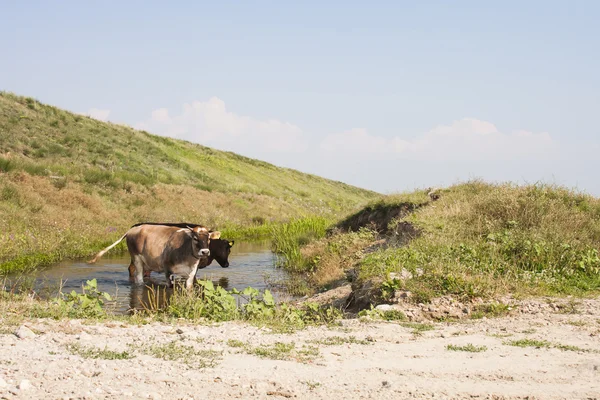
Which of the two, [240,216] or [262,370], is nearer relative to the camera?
[262,370]

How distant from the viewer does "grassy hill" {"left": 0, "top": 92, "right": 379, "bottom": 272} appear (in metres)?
23.3

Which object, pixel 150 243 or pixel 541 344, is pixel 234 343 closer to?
pixel 541 344

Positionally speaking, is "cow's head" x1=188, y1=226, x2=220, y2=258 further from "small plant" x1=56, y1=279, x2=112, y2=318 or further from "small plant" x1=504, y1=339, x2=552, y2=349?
"small plant" x1=504, y1=339, x2=552, y2=349

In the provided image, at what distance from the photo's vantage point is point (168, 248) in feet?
50.0

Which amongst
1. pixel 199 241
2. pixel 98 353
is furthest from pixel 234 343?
pixel 199 241

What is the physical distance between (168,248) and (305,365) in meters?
9.05

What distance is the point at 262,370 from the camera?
6551 mm

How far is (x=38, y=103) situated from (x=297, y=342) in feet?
163

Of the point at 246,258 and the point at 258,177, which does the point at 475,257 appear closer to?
the point at 246,258

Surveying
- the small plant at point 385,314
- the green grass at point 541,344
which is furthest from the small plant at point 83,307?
the green grass at point 541,344

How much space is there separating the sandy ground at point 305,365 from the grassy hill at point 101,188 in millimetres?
11797

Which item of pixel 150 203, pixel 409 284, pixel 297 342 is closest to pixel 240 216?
pixel 150 203

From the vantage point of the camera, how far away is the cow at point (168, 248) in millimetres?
14703

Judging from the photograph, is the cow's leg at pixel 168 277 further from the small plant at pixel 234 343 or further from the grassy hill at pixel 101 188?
the small plant at pixel 234 343
